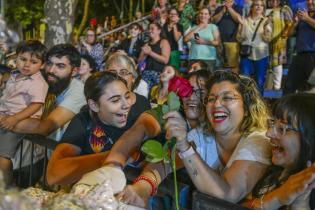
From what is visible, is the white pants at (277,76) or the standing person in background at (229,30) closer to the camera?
the white pants at (277,76)

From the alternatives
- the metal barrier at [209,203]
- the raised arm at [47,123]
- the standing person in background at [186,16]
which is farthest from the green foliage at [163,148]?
the standing person in background at [186,16]

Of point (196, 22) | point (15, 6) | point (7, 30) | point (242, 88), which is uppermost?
point (7, 30)

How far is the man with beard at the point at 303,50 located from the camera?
7316 millimetres

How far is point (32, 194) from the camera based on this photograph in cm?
158

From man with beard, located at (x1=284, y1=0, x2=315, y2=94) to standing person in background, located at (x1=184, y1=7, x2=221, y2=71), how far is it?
1.62 metres

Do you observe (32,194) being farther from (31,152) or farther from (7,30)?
(31,152)

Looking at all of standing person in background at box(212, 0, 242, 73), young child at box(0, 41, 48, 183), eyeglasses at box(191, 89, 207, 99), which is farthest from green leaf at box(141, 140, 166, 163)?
standing person in background at box(212, 0, 242, 73)

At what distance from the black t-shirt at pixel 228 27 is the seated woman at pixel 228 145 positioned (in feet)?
20.3

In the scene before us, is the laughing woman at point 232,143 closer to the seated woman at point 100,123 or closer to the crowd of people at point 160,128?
the crowd of people at point 160,128

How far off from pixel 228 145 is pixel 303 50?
15.7ft

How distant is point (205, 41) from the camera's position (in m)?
8.89

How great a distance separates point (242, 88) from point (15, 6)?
81.2 ft

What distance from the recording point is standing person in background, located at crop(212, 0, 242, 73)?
29.8 feet

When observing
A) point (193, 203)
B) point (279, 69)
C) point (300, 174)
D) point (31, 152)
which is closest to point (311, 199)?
point (300, 174)
